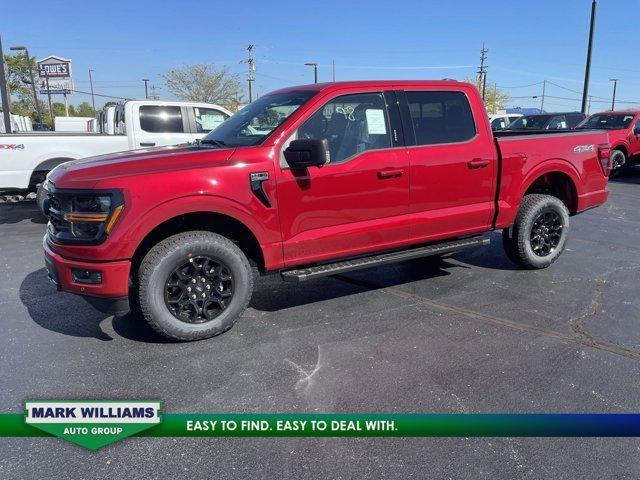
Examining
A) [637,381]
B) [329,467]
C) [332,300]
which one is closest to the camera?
[329,467]

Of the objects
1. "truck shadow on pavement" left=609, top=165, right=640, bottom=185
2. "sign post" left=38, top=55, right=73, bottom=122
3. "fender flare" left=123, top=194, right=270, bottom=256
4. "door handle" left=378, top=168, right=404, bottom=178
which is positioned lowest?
"truck shadow on pavement" left=609, top=165, right=640, bottom=185

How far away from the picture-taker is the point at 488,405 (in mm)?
Answer: 2992

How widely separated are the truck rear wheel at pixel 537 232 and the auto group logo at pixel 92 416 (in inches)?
181

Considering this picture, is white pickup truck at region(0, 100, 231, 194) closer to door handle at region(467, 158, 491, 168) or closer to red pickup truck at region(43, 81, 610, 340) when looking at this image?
red pickup truck at region(43, 81, 610, 340)

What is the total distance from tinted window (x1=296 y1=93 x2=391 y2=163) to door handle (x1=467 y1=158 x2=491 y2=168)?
0.92 metres

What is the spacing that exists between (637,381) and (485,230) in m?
2.18

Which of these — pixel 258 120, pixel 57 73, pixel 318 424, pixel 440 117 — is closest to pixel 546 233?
pixel 440 117

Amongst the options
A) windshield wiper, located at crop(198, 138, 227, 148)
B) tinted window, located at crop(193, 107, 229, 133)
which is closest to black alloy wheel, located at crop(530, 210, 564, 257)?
windshield wiper, located at crop(198, 138, 227, 148)

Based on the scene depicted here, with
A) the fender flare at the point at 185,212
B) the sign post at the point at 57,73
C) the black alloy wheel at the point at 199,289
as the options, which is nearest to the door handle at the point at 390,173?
the fender flare at the point at 185,212

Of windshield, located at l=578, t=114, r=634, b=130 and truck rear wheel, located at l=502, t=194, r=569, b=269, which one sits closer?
truck rear wheel, located at l=502, t=194, r=569, b=269

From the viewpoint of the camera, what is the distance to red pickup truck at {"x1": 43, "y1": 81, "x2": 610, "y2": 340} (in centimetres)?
352

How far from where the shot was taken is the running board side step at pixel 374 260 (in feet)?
13.4

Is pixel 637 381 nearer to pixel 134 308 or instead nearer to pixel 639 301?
pixel 639 301

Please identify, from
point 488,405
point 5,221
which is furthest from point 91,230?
point 5,221
